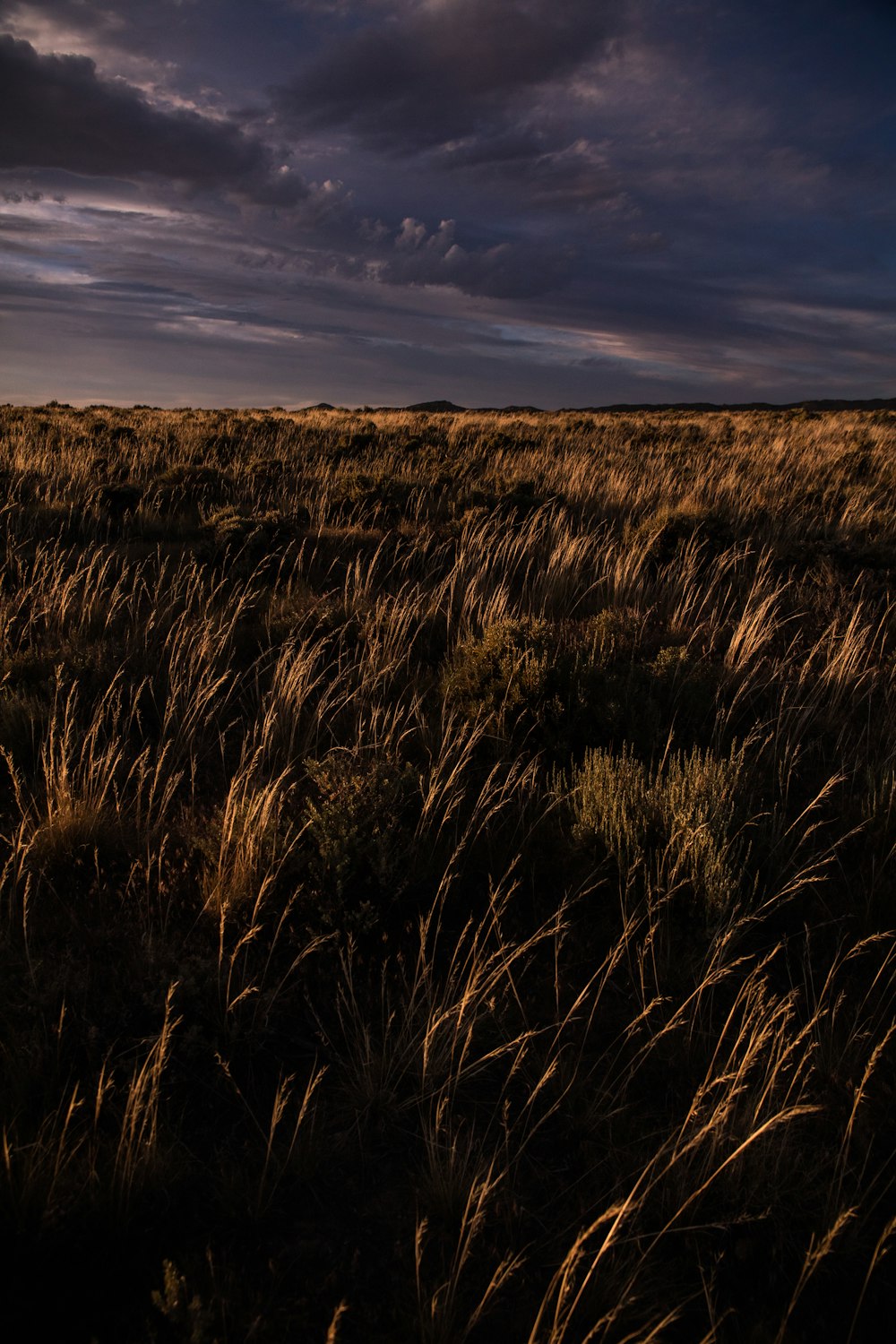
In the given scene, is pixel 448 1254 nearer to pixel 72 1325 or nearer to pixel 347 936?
pixel 72 1325

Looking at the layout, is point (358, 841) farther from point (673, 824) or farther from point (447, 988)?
point (673, 824)

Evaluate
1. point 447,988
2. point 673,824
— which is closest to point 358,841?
point 447,988

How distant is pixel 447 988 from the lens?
6.48ft

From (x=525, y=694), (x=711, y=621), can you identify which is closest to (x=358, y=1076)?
(x=525, y=694)

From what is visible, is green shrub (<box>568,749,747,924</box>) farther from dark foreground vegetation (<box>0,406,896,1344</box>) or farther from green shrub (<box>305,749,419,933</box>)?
green shrub (<box>305,749,419,933</box>)

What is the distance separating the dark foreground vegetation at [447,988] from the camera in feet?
5.00

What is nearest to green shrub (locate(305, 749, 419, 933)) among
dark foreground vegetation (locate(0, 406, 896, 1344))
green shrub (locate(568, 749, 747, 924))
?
dark foreground vegetation (locate(0, 406, 896, 1344))

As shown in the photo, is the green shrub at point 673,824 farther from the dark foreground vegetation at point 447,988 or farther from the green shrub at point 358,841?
the green shrub at point 358,841

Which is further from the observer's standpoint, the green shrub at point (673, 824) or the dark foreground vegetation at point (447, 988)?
the green shrub at point (673, 824)

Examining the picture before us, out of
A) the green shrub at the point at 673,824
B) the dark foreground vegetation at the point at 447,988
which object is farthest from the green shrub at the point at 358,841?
the green shrub at the point at 673,824

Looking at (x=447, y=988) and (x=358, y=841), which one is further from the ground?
(x=358, y=841)

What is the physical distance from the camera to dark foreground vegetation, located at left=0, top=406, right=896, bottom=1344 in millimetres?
1524

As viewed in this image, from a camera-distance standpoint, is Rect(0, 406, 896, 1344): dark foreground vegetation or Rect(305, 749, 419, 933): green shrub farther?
Rect(305, 749, 419, 933): green shrub

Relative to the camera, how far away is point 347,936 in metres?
2.35
